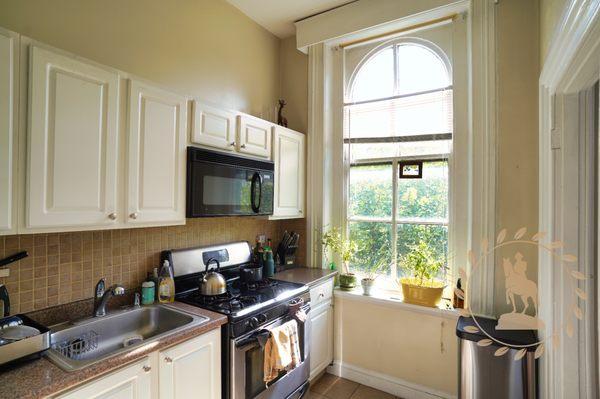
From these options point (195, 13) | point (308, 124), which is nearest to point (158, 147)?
point (195, 13)

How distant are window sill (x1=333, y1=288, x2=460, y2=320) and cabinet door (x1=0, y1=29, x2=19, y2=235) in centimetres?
220

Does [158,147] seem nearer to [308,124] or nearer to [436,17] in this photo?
[308,124]

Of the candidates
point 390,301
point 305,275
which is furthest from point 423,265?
point 305,275

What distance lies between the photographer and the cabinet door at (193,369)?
1.38 meters

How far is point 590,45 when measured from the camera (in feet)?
3.20

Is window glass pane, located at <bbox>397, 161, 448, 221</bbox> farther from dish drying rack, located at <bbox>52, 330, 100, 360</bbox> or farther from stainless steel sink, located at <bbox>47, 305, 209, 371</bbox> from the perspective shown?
dish drying rack, located at <bbox>52, 330, 100, 360</bbox>

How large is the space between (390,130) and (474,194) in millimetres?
884

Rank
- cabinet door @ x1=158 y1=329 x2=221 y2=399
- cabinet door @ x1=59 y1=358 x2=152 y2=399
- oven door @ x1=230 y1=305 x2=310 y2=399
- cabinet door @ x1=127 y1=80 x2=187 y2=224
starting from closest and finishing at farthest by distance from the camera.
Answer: cabinet door @ x1=59 y1=358 x2=152 y2=399 → cabinet door @ x1=158 y1=329 x2=221 y2=399 → cabinet door @ x1=127 y1=80 x2=187 y2=224 → oven door @ x1=230 y1=305 x2=310 y2=399

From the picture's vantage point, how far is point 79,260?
160 centimetres

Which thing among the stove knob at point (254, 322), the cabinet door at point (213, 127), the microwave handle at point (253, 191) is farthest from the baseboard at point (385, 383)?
the cabinet door at point (213, 127)

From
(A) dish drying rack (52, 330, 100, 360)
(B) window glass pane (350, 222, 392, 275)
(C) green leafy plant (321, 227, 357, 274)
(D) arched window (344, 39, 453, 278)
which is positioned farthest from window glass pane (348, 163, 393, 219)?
(A) dish drying rack (52, 330, 100, 360)

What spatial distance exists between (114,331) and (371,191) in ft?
6.90

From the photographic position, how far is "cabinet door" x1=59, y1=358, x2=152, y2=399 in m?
1.12

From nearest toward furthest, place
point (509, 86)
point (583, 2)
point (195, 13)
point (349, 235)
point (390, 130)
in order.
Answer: point (583, 2)
point (509, 86)
point (195, 13)
point (390, 130)
point (349, 235)
